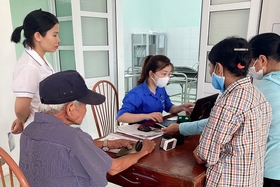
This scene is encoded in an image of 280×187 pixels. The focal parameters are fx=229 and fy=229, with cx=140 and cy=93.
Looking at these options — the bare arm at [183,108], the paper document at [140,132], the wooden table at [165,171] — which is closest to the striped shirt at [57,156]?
the wooden table at [165,171]

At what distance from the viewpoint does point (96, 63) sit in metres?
2.89

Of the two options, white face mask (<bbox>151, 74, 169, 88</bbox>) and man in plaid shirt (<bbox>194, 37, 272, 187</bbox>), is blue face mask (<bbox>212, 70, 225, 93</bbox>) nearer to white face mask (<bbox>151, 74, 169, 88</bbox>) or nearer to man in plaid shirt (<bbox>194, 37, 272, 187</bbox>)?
man in plaid shirt (<bbox>194, 37, 272, 187</bbox>)

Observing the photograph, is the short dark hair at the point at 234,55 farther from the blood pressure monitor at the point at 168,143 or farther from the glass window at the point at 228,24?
the glass window at the point at 228,24

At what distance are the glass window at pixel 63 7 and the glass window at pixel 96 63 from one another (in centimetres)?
57

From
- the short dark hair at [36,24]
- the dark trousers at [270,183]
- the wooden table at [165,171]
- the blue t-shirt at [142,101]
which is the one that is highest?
the short dark hair at [36,24]

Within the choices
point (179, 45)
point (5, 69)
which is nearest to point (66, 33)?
point (5, 69)

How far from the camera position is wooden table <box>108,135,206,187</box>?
0.96 meters

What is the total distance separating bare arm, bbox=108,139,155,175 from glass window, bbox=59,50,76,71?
2.04 metres

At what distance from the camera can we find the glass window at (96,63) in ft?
9.16

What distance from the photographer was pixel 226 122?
89 centimetres

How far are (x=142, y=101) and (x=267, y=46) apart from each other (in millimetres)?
938

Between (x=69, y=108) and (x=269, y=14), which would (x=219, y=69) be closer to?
(x=69, y=108)

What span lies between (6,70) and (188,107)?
5.68ft

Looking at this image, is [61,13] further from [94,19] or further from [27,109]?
[27,109]
